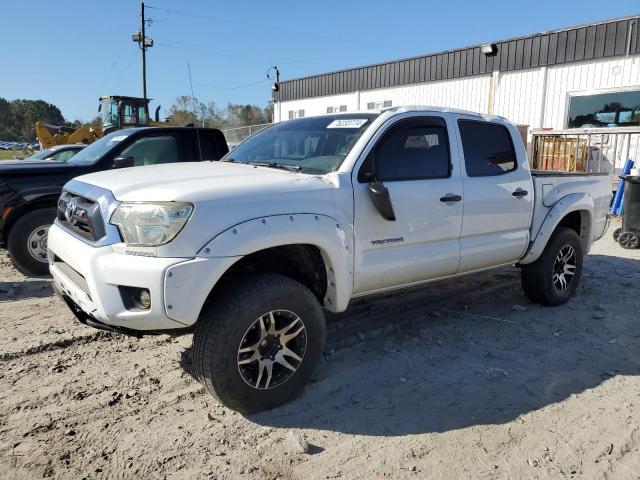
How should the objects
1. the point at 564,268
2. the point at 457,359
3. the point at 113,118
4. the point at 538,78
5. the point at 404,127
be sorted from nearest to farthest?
the point at 404,127, the point at 457,359, the point at 564,268, the point at 538,78, the point at 113,118

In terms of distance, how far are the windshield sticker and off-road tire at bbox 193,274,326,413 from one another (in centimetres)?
141

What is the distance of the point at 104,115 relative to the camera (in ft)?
68.0

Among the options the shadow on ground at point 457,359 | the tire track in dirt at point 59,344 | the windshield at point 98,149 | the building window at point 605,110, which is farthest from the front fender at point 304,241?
the building window at point 605,110

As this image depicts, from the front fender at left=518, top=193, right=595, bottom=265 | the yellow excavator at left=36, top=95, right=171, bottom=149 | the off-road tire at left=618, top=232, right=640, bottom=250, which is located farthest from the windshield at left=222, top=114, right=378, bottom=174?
the yellow excavator at left=36, top=95, right=171, bottom=149

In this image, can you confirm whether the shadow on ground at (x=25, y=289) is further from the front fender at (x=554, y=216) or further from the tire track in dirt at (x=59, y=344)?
the front fender at (x=554, y=216)

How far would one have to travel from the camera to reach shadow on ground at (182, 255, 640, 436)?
3217 millimetres

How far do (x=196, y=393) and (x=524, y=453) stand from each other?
210 cm

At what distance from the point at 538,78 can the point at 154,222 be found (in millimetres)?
17364

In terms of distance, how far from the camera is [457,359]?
404 centimetres

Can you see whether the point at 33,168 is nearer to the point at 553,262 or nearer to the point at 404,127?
the point at 404,127

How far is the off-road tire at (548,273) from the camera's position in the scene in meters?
5.18

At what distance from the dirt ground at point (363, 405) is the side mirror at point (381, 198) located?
4.04 feet

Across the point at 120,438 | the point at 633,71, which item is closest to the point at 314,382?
the point at 120,438

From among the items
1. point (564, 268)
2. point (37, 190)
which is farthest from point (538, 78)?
point (37, 190)
